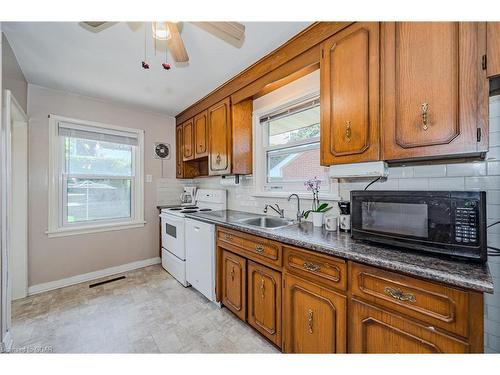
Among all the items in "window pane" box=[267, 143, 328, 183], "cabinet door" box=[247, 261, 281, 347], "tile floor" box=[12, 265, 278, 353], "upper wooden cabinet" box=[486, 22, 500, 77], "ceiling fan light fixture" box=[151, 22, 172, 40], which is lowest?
"tile floor" box=[12, 265, 278, 353]

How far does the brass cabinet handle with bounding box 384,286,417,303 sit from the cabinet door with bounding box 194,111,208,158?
247 centimetres

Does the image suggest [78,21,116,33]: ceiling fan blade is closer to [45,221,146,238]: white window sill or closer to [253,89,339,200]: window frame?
[253,89,339,200]: window frame

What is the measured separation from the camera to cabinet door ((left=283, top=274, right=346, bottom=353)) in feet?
3.79

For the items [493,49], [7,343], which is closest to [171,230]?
[7,343]

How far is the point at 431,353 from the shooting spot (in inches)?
33.9

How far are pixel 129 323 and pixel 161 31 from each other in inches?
92.9

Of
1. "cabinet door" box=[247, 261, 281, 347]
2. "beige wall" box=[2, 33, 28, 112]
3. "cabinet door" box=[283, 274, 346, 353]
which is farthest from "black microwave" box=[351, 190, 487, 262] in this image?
"beige wall" box=[2, 33, 28, 112]

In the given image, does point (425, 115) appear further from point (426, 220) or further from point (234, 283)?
point (234, 283)

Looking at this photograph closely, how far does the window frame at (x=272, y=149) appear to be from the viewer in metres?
1.96

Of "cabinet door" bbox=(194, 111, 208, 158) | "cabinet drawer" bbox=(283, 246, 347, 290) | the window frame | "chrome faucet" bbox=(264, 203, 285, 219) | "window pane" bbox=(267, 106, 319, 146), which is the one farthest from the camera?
"cabinet door" bbox=(194, 111, 208, 158)

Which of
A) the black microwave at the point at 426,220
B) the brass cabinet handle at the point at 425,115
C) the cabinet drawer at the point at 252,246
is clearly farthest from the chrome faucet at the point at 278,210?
the brass cabinet handle at the point at 425,115

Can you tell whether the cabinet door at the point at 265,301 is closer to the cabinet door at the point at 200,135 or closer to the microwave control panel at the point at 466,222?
the microwave control panel at the point at 466,222
